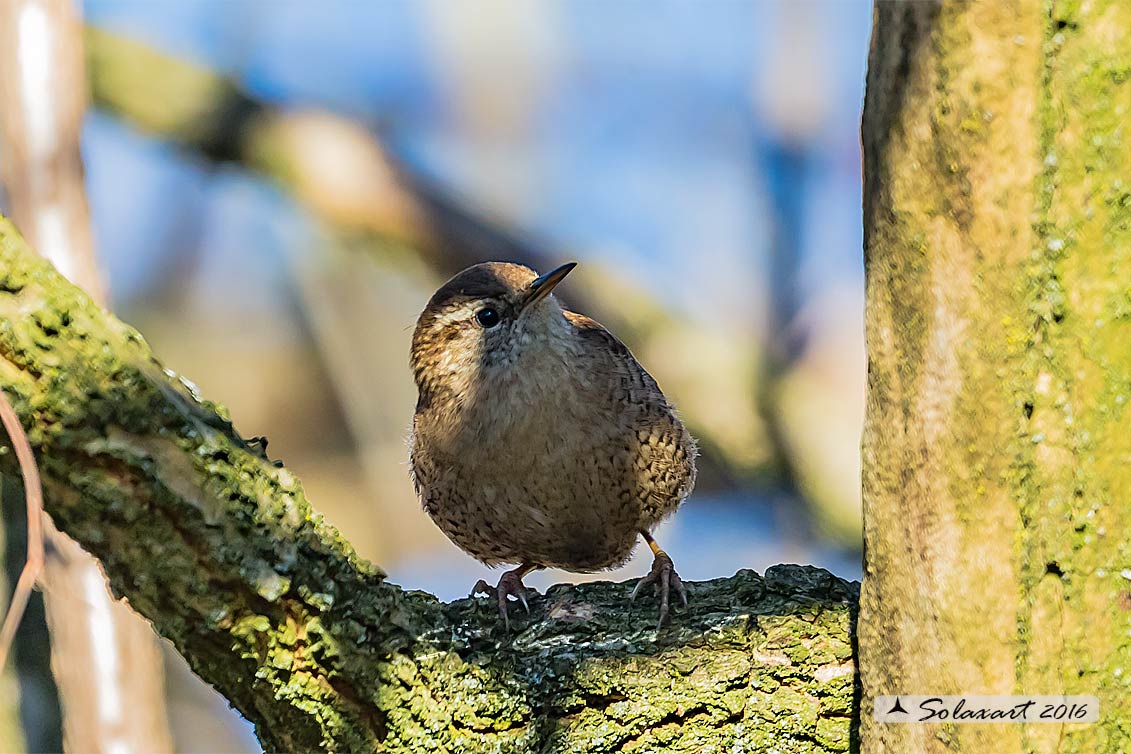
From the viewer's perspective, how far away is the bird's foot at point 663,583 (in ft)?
8.45

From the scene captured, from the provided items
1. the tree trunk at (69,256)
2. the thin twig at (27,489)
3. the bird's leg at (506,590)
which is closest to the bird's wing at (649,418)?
the bird's leg at (506,590)

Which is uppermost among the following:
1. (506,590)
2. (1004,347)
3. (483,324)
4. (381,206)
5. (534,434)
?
(381,206)

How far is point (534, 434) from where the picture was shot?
11.0 feet

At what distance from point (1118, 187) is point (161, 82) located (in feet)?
12.1

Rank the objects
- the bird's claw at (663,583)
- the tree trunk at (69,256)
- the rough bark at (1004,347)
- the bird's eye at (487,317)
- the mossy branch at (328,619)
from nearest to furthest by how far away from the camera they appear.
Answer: the rough bark at (1004,347) → the mossy branch at (328,619) → the bird's claw at (663,583) → the tree trunk at (69,256) → the bird's eye at (487,317)

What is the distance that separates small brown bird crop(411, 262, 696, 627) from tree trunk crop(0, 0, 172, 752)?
928mm

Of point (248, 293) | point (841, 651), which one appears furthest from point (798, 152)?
point (841, 651)

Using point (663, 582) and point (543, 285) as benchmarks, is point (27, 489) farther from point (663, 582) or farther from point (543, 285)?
point (543, 285)

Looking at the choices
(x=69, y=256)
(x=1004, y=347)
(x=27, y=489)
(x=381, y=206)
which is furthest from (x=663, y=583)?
(x=381, y=206)

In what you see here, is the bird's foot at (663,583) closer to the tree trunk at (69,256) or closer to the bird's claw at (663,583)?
the bird's claw at (663,583)

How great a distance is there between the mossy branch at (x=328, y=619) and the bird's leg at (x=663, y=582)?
0.03 meters

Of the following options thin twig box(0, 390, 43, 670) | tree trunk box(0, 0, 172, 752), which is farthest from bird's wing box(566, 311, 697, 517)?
thin twig box(0, 390, 43, 670)

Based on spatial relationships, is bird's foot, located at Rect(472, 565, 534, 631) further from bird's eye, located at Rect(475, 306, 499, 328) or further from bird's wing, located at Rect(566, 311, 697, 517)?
bird's eye, located at Rect(475, 306, 499, 328)

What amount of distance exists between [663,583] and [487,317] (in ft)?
3.98
